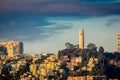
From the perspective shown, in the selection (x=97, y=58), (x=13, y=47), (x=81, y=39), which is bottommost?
(x=97, y=58)

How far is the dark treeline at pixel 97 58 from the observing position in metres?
81.8

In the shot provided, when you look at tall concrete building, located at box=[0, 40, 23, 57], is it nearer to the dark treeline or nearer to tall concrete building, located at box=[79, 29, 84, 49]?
tall concrete building, located at box=[79, 29, 84, 49]

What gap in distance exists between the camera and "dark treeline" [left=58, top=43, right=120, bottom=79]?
81.8m

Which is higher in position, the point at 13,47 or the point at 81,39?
the point at 81,39

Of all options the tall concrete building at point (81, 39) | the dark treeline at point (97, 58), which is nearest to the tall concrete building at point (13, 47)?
the tall concrete building at point (81, 39)

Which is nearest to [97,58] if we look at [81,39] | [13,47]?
[81,39]

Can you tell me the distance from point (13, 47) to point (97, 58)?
143 feet

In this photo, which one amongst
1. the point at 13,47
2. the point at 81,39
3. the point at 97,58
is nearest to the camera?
the point at 97,58

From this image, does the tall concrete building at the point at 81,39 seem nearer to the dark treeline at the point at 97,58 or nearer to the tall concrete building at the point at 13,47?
the dark treeline at the point at 97,58

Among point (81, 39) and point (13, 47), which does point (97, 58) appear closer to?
point (81, 39)

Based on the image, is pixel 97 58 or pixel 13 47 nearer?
pixel 97 58

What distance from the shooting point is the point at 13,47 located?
421ft

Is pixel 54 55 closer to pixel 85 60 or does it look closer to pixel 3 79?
pixel 85 60

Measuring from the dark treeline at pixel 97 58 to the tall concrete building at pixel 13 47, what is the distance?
31.8 metres
